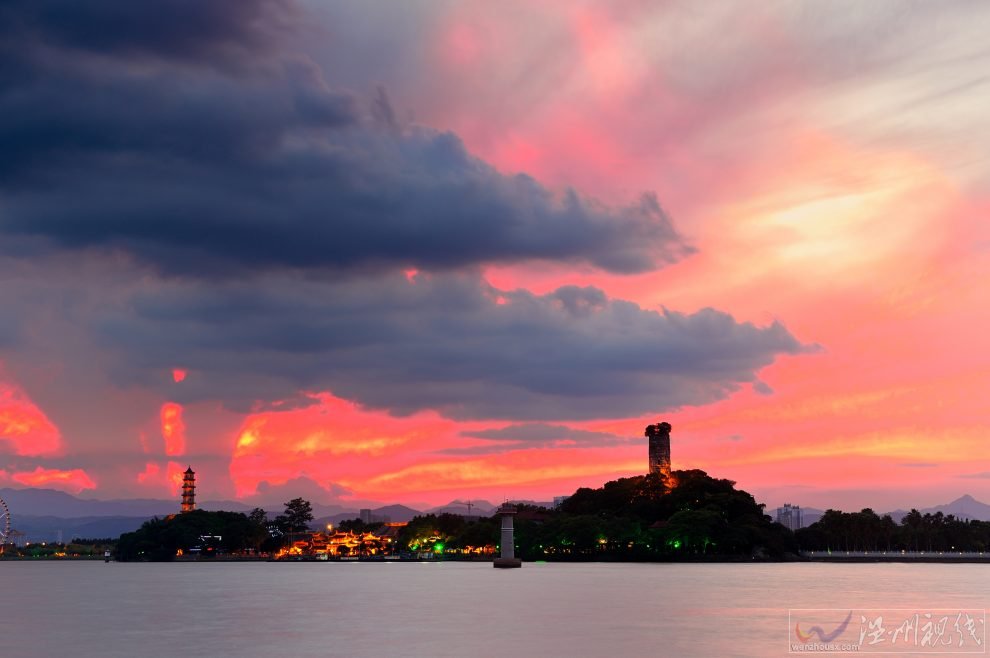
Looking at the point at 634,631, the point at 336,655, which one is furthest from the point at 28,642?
the point at 634,631

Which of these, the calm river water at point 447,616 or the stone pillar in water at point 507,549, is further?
the stone pillar in water at point 507,549

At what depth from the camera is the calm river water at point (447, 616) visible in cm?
6644

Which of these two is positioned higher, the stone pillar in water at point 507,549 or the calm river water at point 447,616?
the stone pillar in water at point 507,549

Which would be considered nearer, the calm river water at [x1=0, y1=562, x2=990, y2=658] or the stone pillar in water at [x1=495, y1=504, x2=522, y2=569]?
the calm river water at [x1=0, y1=562, x2=990, y2=658]

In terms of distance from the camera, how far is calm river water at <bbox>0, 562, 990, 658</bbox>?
218ft

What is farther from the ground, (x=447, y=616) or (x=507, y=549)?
(x=507, y=549)

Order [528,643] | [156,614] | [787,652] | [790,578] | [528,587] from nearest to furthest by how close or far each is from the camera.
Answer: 1. [787,652]
2. [528,643]
3. [156,614]
4. [528,587]
5. [790,578]

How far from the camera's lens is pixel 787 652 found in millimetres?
60781

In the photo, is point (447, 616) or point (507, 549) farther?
point (507, 549)

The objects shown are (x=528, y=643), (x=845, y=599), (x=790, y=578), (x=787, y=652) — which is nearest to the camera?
(x=787, y=652)

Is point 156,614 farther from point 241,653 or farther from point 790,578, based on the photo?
point 790,578

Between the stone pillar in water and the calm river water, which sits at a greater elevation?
the stone pillar in water

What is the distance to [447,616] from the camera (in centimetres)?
8962

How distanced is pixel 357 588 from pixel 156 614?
53.4 metres
